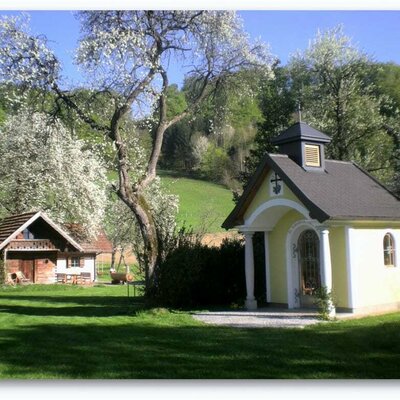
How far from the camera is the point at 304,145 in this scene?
12000 millimetres

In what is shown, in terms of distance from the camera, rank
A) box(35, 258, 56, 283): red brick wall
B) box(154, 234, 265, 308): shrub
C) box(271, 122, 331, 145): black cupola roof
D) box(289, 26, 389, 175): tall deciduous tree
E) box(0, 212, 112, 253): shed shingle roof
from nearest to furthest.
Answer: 1. box(271, 122, 331, 145): black cupola roof
2. box(154, 234, 265, 308): shrub
3. box(289, 26, 389, 175): tall deciduous tree
4. box(0, 212, 112, 253): shed shingle roof
5. box(35, 258, 56, 283): red brick wall

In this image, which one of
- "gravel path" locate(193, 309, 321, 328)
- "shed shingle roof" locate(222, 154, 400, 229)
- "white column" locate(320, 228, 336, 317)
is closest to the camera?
"gravel path" locate(193, 309, 321, 328)

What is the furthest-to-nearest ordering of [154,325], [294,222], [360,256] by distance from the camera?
[294,222], [360,256], [154,325]

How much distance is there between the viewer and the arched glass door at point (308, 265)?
1212cm

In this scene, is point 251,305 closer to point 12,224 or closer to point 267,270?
point 267,270

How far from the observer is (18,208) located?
2588 cm

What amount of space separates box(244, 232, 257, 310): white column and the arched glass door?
1.07 meters

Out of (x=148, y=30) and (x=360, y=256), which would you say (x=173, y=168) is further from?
(x=360, y=256)

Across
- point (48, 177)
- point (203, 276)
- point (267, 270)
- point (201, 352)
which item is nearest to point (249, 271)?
point (267, 270)

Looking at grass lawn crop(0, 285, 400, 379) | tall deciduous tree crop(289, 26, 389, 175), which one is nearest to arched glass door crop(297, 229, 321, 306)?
grass lawn crop(0, 285, 400, 379)

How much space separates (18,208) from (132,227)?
542cm

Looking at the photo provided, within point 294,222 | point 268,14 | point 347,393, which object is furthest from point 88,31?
point 347,393

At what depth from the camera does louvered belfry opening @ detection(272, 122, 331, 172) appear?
11953 mm

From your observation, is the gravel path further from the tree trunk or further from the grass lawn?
the tree trunk
